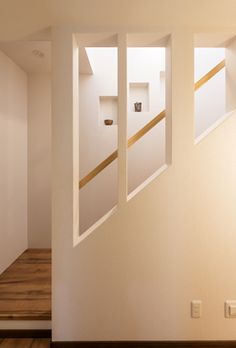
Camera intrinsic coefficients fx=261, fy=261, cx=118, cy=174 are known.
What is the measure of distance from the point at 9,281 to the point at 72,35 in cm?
247

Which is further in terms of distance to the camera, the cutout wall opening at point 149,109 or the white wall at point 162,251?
the cutout wall opening at point 149,109

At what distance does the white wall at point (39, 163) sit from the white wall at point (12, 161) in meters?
0.09

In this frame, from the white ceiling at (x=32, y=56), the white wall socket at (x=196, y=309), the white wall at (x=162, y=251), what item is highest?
the white ceiling at (x=32, y=56)

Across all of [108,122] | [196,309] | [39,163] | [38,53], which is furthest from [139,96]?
[196,309]

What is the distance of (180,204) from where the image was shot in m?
2.00

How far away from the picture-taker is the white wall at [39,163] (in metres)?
3.84

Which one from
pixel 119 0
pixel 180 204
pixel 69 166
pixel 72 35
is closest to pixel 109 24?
pixel 119 0

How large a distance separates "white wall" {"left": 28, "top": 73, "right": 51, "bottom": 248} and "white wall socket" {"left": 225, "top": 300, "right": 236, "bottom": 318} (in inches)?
103

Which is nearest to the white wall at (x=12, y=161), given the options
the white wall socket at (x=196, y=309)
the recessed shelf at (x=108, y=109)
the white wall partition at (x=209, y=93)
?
the recessed shelf at (x=108, y=109)

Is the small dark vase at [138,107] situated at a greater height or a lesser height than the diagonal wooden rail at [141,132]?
greater

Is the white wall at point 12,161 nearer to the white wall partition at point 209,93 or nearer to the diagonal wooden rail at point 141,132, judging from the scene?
the diagonal wooden rail at point 141,132

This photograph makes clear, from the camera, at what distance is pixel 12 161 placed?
3330 millimetres

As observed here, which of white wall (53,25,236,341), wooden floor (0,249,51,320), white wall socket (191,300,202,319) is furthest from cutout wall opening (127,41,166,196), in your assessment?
white wall socket (191,300,202,319)

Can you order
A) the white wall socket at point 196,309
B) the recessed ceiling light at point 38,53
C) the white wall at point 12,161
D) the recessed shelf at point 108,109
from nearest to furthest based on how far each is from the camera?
the white wall socket at point 196,309, the recessed ceiling light at point 38,53, the white wall at point 12,161, the recessed shelf at point 108,109
